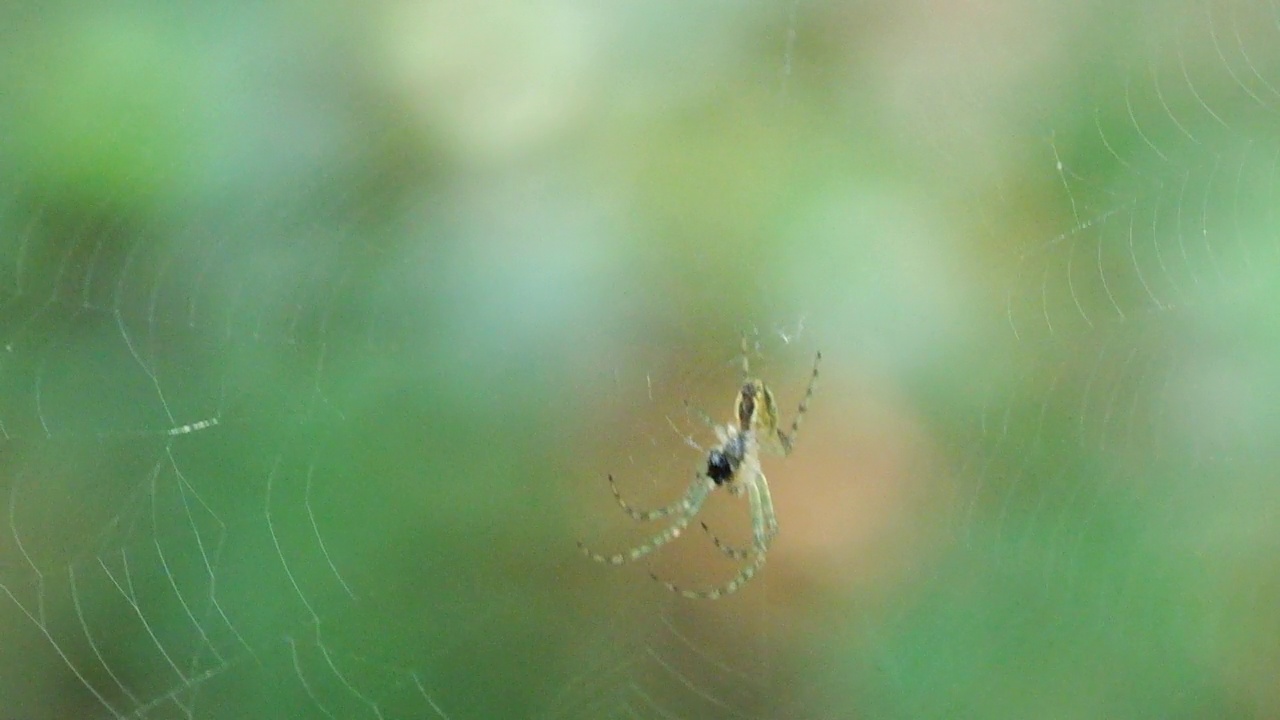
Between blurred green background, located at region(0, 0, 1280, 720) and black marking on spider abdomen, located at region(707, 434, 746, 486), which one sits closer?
blurred green background, located at region(0, 0, 1280, 720)

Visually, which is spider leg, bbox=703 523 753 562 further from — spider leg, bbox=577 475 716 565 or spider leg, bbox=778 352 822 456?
spider leg, bbox=778 352 822 456

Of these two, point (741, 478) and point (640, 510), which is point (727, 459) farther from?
point (640, 510)

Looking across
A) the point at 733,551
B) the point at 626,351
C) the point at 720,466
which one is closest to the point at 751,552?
the point at 733,551

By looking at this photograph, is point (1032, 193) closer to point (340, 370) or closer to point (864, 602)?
point (864, 602)

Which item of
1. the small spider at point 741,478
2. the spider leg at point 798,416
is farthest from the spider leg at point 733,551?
the spider leg at point 798,416

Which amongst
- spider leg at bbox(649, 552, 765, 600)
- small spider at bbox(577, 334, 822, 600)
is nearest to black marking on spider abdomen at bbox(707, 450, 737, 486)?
small spider at bbox(577, 334, 822, 600)

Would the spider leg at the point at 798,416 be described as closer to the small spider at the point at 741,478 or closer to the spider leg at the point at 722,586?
the small spider at the point at 741,478

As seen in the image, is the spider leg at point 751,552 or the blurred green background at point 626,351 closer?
the blurred green background at point 626,351
